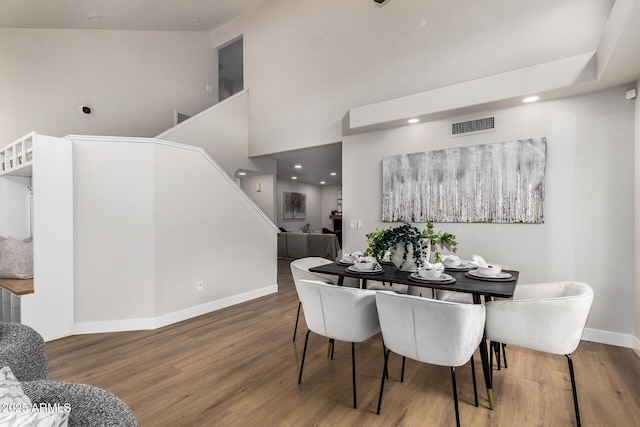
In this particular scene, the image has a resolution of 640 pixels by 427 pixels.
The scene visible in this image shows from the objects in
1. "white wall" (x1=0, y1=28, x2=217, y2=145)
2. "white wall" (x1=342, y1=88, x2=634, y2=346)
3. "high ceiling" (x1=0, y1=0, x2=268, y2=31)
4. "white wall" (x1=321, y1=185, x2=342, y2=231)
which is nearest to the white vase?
"white wall" (x1=342, y1=88, x2=634, y2=346)

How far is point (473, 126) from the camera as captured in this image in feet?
11.6

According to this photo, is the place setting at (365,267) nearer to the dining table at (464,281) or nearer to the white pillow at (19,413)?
the dining table at (464,281)

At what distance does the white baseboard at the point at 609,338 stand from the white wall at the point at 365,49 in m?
2.77

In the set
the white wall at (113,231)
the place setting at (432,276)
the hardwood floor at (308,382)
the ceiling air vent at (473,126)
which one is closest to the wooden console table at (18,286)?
the white wall at (113,231)

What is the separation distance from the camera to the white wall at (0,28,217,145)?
4.50 meters

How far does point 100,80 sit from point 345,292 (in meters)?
5.80

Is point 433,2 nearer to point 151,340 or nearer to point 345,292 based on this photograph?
point 345,292

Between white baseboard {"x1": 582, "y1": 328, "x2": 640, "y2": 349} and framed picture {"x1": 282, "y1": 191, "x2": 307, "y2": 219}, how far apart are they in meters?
8.81

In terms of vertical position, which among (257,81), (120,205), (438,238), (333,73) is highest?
(257,81)

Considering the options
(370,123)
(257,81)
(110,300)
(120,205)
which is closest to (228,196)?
(120,205)

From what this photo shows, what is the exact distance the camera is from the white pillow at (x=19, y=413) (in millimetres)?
676

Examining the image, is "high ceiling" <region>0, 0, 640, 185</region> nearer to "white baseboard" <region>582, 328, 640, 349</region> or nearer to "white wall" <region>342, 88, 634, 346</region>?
"white wall" <region>342, 88, 634, 346</region>

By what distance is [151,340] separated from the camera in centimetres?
299

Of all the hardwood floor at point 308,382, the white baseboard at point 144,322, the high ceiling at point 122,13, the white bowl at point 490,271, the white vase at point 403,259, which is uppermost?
the high ceiling at point 122,13
